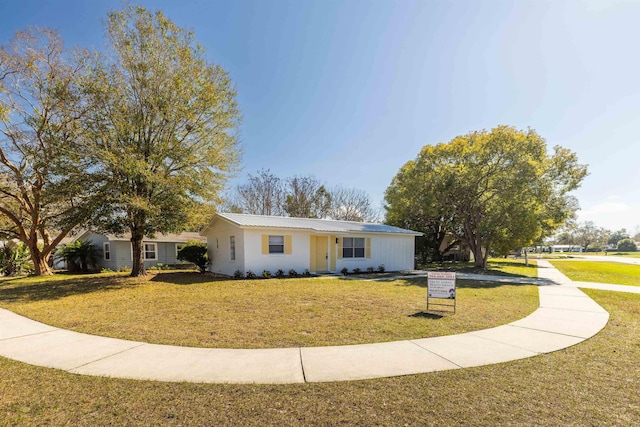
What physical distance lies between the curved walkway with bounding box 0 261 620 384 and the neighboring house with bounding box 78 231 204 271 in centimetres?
1766

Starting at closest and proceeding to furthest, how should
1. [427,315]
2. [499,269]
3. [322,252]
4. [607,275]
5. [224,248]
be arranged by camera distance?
[427,315], [607,275], [224,248], [322,252], [499,269]

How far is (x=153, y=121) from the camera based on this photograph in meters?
14.0

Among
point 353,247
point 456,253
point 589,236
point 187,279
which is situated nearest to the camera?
point 187,279

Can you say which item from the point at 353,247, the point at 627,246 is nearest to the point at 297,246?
the point at 353,247

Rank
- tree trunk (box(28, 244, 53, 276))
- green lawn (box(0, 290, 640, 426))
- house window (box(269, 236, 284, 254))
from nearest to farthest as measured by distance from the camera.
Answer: green lawn (box(0, 290, 640, 426)), house window (box(269, 236, 284, 254)), tree trunk (box(28, 244, 53, 276))

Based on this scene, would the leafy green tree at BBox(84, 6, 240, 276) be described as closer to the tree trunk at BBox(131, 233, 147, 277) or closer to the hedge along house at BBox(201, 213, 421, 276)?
the tree trunk at BBox(131, 233, 147, 277)

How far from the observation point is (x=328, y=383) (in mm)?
3646

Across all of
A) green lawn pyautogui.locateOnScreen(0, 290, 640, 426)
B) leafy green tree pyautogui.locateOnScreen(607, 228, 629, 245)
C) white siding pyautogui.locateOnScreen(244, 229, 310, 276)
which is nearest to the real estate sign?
green lawn pyautogui.locateOnScreen(0, 290, 640, 426)

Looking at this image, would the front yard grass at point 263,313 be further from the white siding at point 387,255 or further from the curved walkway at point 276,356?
the white siding at point 387,255

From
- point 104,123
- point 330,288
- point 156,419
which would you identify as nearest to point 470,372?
point 156,419

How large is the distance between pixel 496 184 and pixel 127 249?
26338mm

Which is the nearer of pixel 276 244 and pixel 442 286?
pixel 442 286

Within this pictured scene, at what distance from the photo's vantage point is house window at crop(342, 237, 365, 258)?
18.4 metres

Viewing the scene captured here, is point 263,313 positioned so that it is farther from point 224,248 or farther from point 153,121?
point 153,121
